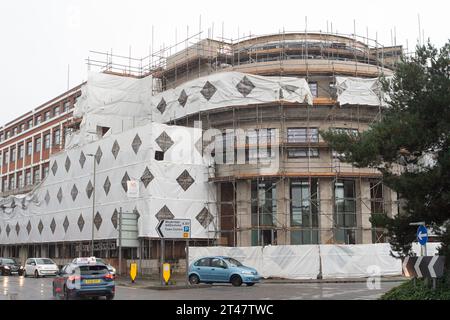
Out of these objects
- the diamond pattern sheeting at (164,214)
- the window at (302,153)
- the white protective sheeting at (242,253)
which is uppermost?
the window at (302,153)

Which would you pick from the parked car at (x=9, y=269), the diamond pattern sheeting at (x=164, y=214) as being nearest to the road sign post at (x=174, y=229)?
the diamond pattern sheeting at (x=164, y=214)

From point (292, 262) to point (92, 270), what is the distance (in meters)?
16.2

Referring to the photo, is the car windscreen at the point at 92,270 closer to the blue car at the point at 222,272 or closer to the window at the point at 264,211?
Answer: the blue car at the point at 222,272

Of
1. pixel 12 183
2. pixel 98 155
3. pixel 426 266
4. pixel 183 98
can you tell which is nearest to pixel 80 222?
pixel 98 155

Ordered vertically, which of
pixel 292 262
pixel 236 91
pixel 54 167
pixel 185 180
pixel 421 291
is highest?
pixel 236 91

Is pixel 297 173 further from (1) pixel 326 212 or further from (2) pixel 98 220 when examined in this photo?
(2) pixel 98 220

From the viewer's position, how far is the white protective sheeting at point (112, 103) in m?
50.5

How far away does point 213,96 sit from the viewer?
41.9m

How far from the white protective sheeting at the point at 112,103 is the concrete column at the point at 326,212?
17.3 meters

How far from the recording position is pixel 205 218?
134 feet

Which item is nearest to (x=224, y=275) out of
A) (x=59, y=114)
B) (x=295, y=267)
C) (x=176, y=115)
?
(x=295, y=267)

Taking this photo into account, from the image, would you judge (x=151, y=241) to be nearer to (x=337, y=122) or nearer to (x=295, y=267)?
(x=295, y=267)

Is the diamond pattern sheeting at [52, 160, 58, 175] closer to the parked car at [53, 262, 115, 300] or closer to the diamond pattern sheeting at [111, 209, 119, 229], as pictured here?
the diamond pattern sheeting at [111, 209, 119, 229]

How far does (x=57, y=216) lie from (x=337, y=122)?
24.5m
